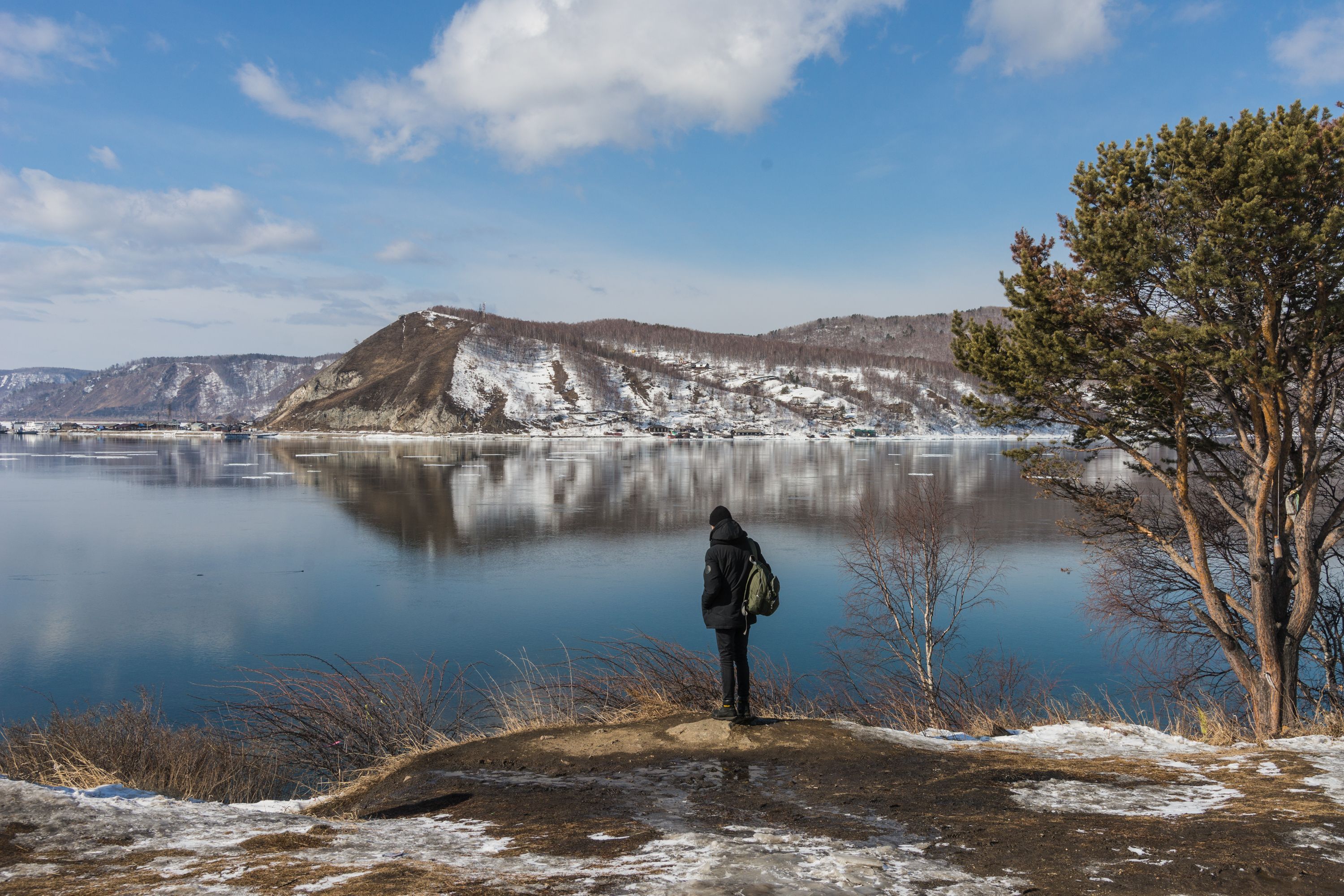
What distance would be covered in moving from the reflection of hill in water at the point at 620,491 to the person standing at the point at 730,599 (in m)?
22.4

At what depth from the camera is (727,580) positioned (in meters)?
7.25

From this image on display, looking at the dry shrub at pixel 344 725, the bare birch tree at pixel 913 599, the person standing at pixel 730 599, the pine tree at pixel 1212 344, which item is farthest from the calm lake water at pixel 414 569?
the person standing at pixel 730 599

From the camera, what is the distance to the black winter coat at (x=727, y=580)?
7.24 m

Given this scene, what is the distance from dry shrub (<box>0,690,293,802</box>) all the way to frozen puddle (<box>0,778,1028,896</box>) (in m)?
2.32

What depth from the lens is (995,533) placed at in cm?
3130

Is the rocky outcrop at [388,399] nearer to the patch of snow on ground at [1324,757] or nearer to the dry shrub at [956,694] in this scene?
the dry shrub at [956,694]

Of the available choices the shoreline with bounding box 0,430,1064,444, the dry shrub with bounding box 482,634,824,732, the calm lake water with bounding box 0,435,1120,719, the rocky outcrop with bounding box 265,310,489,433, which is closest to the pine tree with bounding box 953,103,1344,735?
the dry shrub with bounding box 482,634,824,732

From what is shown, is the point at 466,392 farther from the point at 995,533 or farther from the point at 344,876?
the point at 344,876

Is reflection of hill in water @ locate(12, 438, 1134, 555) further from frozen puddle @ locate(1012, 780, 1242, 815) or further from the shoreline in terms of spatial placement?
the shoreline

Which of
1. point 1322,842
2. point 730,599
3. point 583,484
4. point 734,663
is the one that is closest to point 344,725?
point 734,663

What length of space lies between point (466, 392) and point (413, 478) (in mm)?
111588

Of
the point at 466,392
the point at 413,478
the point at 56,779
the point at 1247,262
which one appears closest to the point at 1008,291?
the point at 1247,262

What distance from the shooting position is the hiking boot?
24.7 feet

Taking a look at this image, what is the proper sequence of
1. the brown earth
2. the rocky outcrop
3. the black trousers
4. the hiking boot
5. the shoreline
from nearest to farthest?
1. the brown earth
2. the black trousers
3. the hiking boot
4. the shoreline
5. the rocky outcrop
